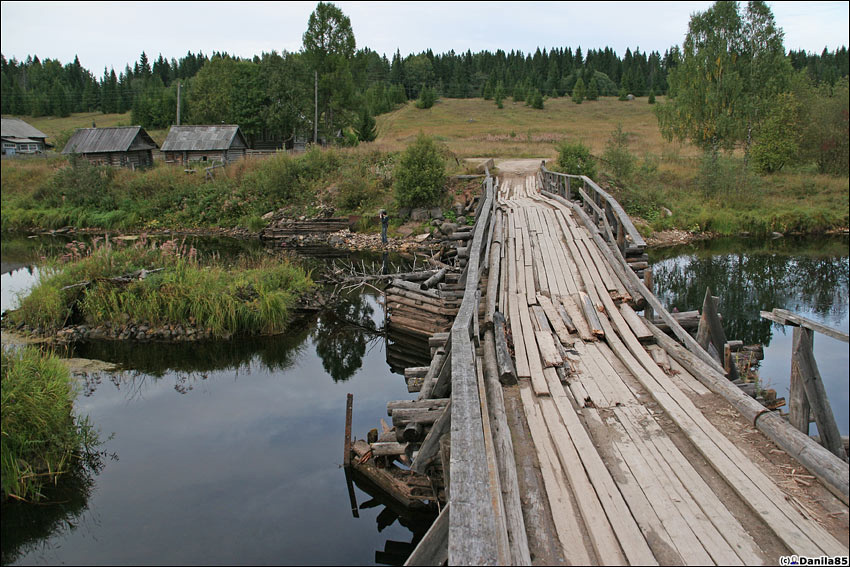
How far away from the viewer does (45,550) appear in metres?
6.82

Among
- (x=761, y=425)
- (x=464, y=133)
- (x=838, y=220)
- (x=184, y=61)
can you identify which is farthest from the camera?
(x=184, y=61)

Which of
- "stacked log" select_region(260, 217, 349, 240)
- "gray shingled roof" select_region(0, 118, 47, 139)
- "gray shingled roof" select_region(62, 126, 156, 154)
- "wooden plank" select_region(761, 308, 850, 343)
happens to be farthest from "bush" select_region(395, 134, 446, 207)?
"gray shingled roof" select_region(0, 118, 47, 139)

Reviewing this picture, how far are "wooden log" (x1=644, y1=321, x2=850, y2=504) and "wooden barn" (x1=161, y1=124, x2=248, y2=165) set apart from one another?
41945 mm

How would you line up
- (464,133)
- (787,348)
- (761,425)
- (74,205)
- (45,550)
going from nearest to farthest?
(761,425) → (45,550) → (787,348) → (74,205) → (464,133)

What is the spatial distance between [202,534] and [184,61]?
109 metres

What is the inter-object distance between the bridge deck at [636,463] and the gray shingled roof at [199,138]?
4056 cm

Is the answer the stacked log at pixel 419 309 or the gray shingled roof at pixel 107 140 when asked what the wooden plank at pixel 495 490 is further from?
the gray shingled roof at pixel 107 140

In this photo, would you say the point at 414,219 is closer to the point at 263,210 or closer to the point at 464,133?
the point at 263,210

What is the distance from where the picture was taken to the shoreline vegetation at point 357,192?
26.1 meters

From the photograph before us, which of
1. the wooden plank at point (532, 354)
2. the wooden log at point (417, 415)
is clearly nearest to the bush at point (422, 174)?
the wooden plank at point (532, 354)

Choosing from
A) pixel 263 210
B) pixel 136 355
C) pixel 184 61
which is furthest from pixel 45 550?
pixel 184 61

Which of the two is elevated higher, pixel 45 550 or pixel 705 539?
pixel 705 539

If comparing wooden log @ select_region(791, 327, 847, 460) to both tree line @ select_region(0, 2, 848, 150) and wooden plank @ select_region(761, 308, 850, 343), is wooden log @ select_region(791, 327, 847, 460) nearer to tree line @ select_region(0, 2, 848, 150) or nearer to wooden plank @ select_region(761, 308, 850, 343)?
wooden plank @ select_region(761, 308, 850, 343)

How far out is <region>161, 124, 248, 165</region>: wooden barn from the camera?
1690 inches
